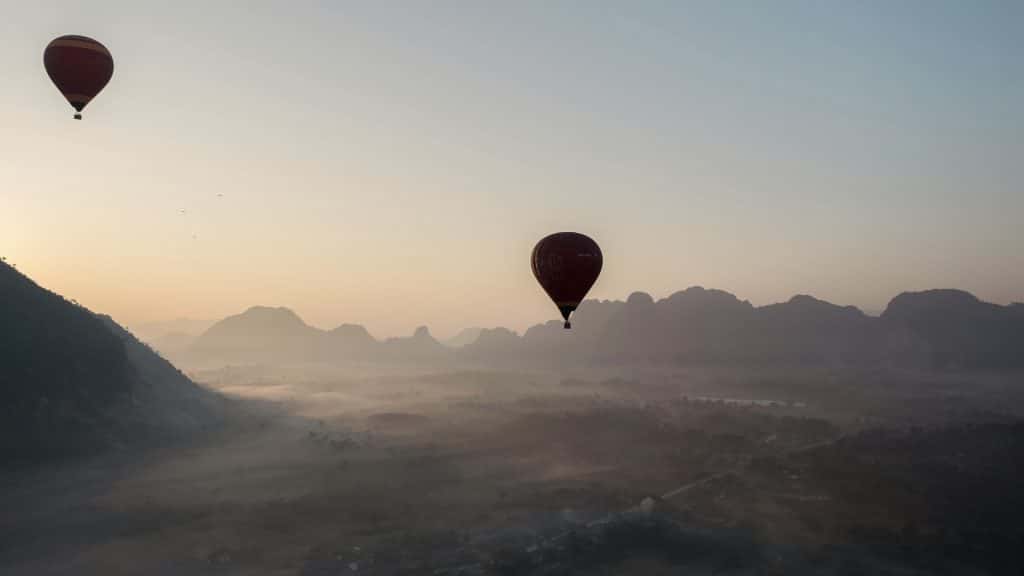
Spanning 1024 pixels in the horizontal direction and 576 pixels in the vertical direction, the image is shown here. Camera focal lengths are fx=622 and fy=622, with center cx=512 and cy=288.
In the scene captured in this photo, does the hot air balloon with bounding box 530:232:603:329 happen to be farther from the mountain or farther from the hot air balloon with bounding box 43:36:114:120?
the mountain

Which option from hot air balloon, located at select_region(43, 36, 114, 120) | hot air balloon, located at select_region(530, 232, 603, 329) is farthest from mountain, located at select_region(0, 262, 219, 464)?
hot air balloon, located at select_region(530, 232, 603, 329)

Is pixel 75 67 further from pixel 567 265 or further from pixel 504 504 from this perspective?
pixel 504 504

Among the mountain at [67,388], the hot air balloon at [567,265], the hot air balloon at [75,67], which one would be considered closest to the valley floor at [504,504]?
the mountain at [67,388]

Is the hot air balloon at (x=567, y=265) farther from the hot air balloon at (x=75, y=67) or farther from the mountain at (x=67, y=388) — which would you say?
the mountain at (x=67, y=388)

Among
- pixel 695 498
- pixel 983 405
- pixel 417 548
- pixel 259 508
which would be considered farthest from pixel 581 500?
pixel 983 405

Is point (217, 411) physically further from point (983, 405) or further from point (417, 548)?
point (983, 405)
